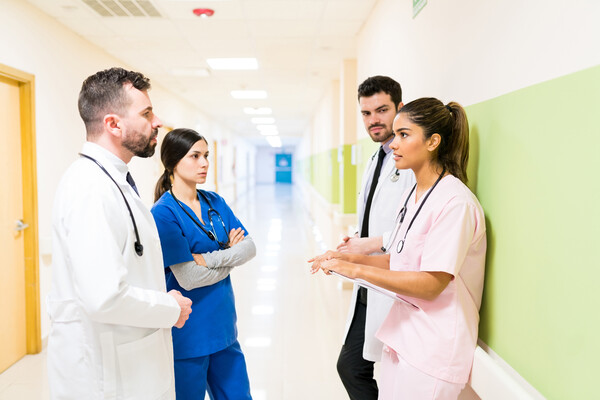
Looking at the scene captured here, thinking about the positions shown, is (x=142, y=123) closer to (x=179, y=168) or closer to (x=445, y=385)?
(x=179, y=168)

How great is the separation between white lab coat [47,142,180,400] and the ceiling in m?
3.01

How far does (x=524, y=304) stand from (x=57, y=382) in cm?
144

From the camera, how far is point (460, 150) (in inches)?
62.3

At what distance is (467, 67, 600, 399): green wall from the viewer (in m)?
0.98

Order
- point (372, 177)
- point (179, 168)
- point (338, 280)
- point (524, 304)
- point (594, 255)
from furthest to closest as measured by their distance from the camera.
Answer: point (338, 280)
point (372, 177)
point (179, 168)
point (524, 304)
point (594, 255)

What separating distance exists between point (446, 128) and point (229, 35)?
384cm

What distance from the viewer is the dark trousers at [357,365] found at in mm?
2090

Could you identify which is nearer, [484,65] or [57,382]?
[57,382]

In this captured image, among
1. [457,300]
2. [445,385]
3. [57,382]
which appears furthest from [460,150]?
[57,382]

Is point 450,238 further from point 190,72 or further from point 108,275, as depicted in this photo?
point 190,72

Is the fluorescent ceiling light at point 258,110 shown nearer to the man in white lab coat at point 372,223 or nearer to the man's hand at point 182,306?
the man in white lab coat at point 372,223

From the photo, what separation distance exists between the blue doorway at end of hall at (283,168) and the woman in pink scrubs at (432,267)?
33471 mm

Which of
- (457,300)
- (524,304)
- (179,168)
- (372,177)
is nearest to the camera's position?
(524,304)

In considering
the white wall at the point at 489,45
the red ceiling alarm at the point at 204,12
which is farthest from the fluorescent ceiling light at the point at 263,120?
the white wall at the point at 489,45
